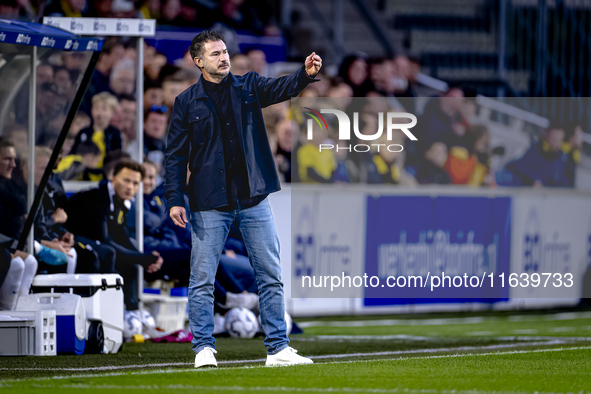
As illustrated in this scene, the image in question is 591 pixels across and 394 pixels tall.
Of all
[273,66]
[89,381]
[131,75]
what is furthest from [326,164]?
[89,381]

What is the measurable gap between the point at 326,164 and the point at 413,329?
252cm

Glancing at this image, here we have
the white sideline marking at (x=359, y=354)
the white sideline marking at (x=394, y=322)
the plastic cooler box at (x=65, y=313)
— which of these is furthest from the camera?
the white sideline marking at (x=394, y=322)

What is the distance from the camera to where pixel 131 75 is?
946 cm

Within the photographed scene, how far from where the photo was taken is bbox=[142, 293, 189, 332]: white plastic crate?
9.30 metres

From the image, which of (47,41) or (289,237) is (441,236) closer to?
(289,237)

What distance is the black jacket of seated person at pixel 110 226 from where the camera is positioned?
888 centimetres

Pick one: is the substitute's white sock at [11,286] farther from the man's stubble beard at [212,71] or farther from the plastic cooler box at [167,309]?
the man's stubble beard at [212,71]

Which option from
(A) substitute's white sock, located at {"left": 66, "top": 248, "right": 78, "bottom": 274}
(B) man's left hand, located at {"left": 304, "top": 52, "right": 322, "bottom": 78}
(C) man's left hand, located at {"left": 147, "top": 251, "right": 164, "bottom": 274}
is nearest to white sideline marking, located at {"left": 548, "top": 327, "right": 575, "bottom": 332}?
(C) man's left hand, located at {"left": 147, "top": 251, "right": 164, "bottom": 274}

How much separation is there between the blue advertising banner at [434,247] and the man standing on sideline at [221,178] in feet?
20.5

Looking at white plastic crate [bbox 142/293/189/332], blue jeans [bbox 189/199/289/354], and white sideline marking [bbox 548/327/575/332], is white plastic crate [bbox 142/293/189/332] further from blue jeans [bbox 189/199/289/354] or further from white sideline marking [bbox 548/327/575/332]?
white sideline marking [bbox 548/327/575/332]

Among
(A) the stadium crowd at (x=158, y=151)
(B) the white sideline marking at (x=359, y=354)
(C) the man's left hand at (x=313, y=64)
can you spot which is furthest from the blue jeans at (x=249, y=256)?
(A) the stadium crowd at (x=158, y=151)

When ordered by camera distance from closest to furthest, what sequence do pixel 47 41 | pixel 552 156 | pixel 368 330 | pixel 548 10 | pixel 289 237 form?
1. pixel 47 41
2. pixel 368 330
3. pixel 289 237
4. pixel 552 156
5. pixel 548 10

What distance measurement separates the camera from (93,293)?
7.57 m

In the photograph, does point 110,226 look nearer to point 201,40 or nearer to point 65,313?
point 65,313
